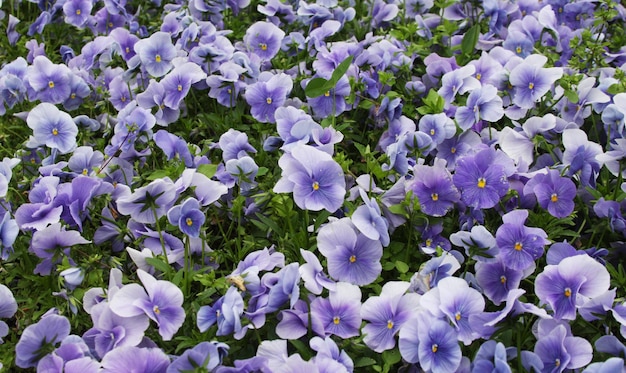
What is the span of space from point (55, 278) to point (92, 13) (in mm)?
1892

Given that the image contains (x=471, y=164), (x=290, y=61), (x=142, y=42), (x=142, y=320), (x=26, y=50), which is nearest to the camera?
(x=142, y=320)

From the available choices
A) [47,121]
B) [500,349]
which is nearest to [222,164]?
[47,121]

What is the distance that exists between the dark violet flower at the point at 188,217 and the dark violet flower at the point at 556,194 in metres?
1.01

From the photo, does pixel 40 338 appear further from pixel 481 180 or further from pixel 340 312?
pixel 481 180

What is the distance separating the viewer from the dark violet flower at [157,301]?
1923 mm

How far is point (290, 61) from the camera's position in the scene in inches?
125

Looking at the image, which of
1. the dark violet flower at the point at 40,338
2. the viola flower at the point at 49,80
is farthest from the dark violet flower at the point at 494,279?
the viola flower at the point at 49,80

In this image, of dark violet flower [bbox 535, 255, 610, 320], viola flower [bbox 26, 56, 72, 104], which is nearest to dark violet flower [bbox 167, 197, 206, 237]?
dark violet flower [bbox 535, 255, 610, 320]

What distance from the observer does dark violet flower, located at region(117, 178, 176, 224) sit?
2076 mm

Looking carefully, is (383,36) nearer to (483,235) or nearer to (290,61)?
(290,61)

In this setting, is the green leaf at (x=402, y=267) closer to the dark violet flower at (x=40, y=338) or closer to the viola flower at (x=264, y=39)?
the dark violet flower at (x=40, y=338)

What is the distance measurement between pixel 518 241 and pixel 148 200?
1.05 metres

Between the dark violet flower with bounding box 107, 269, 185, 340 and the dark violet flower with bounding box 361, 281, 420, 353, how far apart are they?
1.61ft

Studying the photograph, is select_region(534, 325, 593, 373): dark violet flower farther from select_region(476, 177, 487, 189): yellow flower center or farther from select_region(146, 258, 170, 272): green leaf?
select_region(146, 258, 170, 272): green leaf
